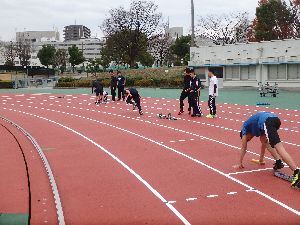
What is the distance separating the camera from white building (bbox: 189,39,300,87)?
107ft

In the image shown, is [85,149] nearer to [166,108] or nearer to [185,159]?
[185,159]

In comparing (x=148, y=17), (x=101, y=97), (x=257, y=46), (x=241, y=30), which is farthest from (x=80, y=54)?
(x=101, y=97)

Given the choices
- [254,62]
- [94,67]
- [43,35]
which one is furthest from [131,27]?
[43,35]

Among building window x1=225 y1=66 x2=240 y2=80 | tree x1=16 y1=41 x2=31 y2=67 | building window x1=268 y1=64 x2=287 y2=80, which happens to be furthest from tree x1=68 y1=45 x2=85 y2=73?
building window x1=268 y1=64 x2=287 y2=80

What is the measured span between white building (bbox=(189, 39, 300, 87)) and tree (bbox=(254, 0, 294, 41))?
13.2m

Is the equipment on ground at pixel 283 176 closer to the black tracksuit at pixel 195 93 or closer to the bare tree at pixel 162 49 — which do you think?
the black tracksuit at pixel 195 93

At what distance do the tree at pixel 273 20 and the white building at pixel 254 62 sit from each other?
43.3ft

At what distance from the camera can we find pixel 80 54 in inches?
3022

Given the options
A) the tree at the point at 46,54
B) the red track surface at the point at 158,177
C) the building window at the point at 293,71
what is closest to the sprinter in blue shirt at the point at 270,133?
the red track surface at the point at 158,177

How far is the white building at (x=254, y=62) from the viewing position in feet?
107

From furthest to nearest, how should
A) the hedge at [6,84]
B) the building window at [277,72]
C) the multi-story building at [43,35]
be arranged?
1. the multi-story building at [43,35]
2. the hedge at [6,84]
3. the building window at [277,72]

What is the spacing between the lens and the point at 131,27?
58906 mm

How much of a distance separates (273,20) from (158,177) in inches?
1840

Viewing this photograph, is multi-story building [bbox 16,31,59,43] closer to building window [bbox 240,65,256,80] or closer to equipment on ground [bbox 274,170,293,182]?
building window [bbox 240,65,256,80]
